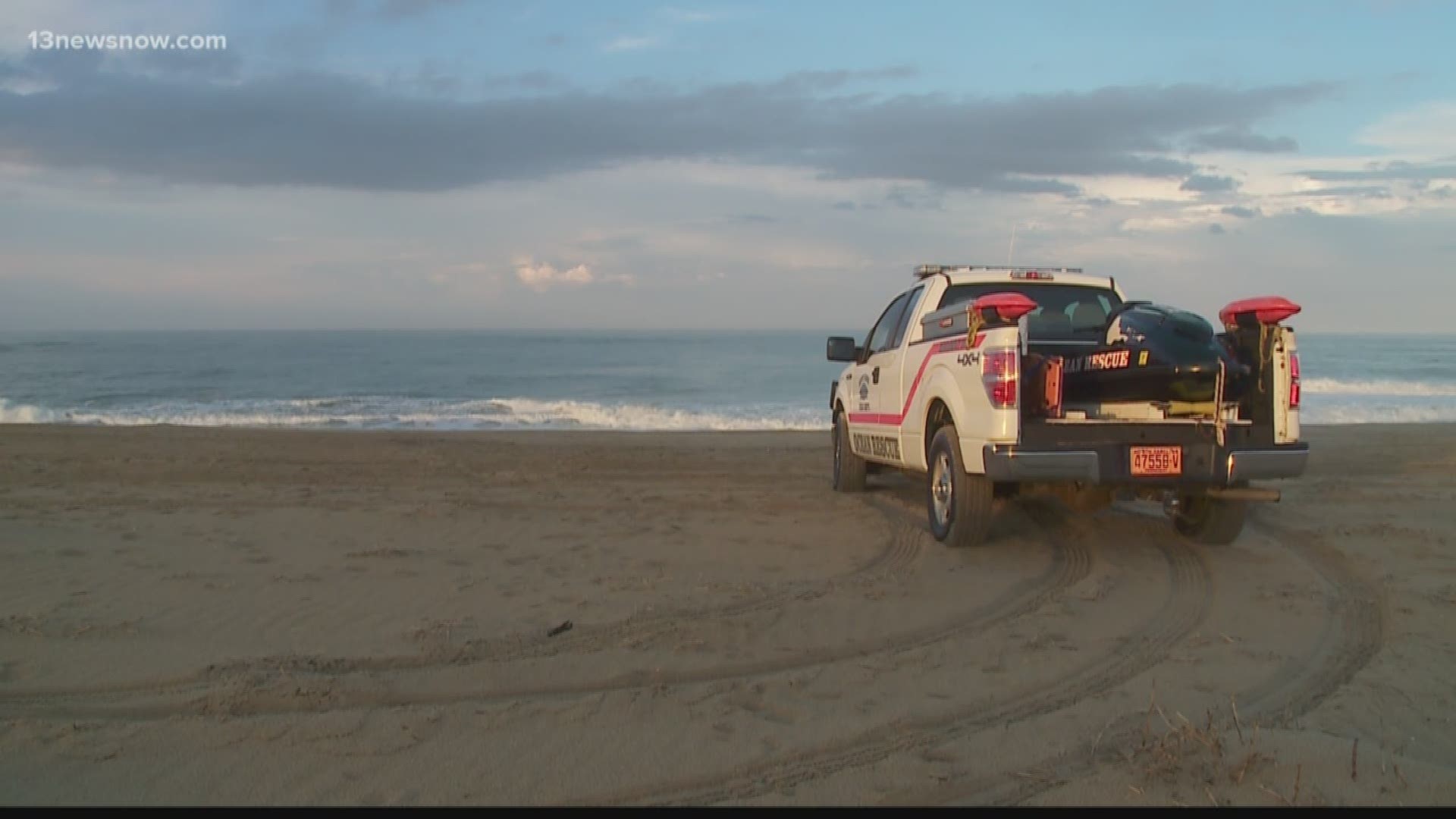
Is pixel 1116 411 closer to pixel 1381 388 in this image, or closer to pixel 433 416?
pixel 433 416

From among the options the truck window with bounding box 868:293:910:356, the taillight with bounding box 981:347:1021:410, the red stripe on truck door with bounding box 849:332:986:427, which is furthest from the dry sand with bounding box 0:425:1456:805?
the truck window with bounding box 868:293:910:356

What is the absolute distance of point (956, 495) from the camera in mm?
6945

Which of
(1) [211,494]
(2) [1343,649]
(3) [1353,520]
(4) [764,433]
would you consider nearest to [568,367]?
(4) [764,433]

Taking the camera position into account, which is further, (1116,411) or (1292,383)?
(1116,411)

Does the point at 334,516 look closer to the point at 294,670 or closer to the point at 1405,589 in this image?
the point at 294,670

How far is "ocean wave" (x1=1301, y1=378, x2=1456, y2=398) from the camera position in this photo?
28.1 metres

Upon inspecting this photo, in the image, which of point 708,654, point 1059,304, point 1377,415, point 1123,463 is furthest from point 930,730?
point 1377,415

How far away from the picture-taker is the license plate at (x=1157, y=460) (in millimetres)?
6336

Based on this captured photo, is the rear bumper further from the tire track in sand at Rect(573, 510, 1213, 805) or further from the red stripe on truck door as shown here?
the tire track in sand at Rect(573, 510, 1213, 805)

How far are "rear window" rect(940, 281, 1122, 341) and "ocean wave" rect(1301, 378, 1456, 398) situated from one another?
22920 millimetres

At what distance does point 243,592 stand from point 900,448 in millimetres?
4677

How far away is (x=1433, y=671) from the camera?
15.4 feet

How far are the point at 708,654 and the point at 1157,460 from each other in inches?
123

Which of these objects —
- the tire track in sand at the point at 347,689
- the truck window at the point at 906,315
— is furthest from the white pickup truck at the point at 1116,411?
the tire track in sand at the point at 347,689
